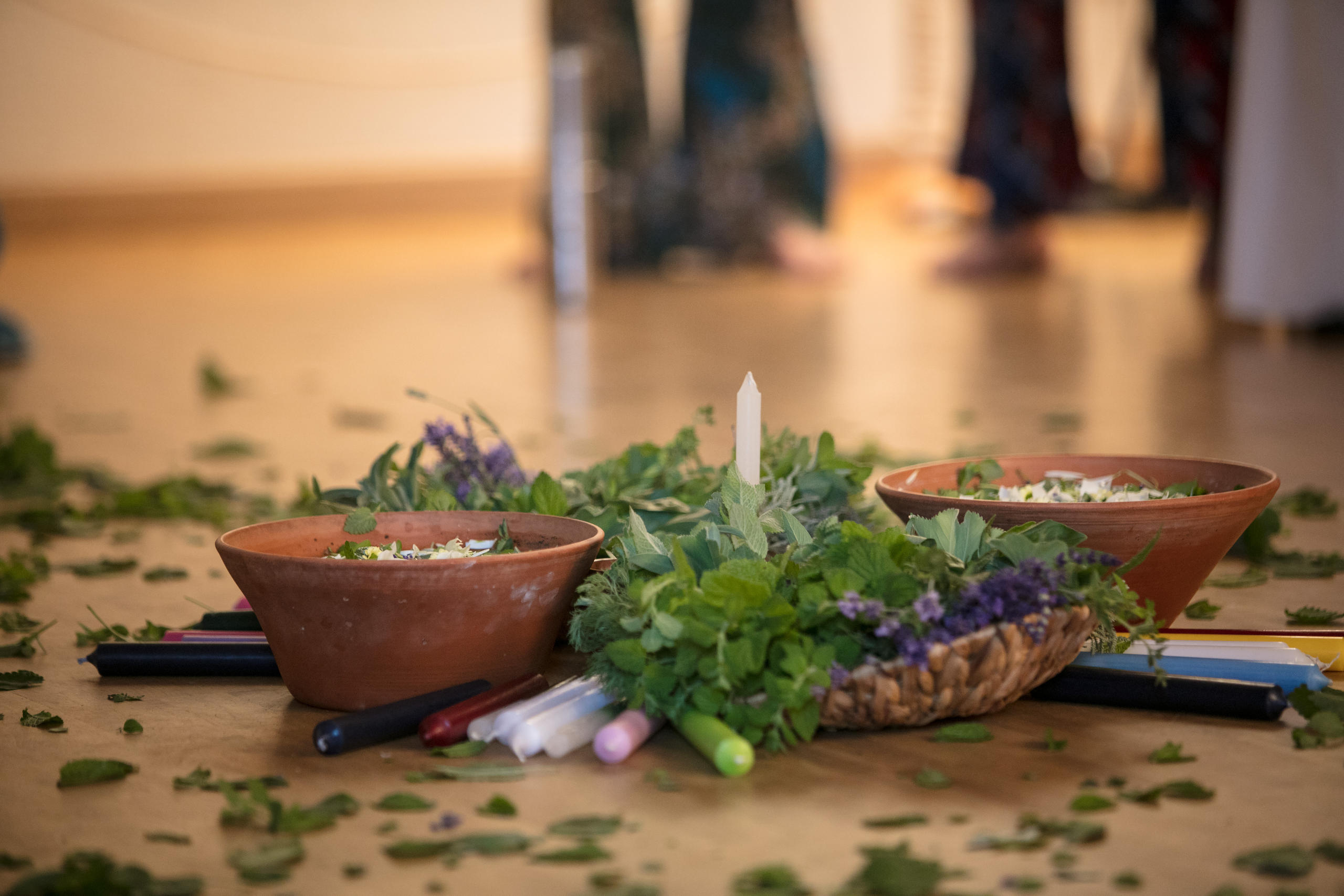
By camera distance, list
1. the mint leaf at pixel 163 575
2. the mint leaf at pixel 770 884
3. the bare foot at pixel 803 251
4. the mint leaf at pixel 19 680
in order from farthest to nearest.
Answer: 1. the bare foot at pixel 803 251
2. the mint leaf at pixel 163 575
3. the mint leaf at pixel 19 680
4. the mint leaf at pixel 770 884

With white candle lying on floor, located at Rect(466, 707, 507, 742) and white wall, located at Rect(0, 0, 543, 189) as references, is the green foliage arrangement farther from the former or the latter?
white wall, located at Rect(0, 0, 543, 189)

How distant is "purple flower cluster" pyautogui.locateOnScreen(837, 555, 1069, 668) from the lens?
0.73 meters

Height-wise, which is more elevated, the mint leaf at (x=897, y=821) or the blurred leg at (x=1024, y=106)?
the blurred leg at (x=1024, y=106)

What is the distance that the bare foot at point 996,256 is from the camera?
4262 millimetres

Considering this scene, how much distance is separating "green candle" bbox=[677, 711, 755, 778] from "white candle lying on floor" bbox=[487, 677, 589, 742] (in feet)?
0.26

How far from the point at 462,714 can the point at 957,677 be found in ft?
0.90

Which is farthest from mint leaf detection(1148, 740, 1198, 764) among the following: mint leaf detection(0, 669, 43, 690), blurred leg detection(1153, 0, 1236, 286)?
blurred leg detection(1153, 0, 1236, 286)

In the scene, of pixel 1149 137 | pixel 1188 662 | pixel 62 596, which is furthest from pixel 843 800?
pixel 1149 137

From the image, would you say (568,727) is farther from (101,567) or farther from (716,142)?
(716,142)

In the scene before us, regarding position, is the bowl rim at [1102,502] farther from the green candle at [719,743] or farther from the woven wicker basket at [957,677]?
the green candle at [719,743]

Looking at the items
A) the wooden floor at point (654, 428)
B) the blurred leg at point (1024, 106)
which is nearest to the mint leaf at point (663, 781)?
the wooden floor at point (654, 428)

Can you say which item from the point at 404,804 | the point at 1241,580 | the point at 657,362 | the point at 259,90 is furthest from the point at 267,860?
the point at 259,90

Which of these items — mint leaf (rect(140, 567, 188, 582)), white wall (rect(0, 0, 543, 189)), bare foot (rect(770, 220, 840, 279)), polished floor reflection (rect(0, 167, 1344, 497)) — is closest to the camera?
mint leaf (rect(140, 567, 188, 582))

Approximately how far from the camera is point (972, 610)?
74 centimetres
